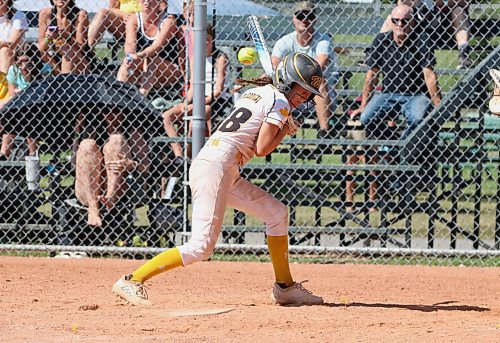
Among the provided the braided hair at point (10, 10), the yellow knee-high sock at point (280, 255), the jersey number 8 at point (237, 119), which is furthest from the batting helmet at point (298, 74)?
the braided hair at point (10, 10)

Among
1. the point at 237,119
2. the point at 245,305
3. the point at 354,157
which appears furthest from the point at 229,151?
the point at 354,157

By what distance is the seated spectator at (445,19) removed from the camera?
9.38 m

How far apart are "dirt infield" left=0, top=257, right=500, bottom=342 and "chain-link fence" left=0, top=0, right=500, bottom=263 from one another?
1.80ft

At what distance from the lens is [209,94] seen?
936 cm

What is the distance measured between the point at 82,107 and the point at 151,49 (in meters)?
0.89

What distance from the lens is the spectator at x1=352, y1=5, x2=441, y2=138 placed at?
9406 mm

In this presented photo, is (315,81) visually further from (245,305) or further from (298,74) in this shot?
(245,305)

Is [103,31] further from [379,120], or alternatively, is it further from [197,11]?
[379,120]

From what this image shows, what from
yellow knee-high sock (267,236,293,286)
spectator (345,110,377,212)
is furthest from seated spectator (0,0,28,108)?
yellow knee-high sock (267,236,293,286)

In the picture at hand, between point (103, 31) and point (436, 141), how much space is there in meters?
3.55

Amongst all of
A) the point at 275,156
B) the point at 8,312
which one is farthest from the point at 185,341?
the point at 275,156

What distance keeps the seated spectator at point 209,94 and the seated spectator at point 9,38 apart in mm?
1708

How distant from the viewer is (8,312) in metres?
6.06

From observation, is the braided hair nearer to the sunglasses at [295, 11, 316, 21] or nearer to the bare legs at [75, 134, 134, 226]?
the bare legs at [75, 134, 134, 226]
